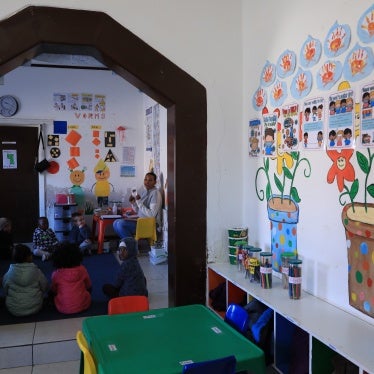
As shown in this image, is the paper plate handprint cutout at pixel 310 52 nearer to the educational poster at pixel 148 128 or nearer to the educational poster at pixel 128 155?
the educational poster at pixel 148 128

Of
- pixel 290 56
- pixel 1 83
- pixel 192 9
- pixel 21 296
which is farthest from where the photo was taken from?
pixel 1 83

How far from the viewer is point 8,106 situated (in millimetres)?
6082

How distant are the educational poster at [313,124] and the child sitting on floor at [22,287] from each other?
2.46m

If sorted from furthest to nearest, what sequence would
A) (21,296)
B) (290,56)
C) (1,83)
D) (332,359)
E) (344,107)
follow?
1. (1,83)
2. (21,296)
3. (290,56)
4. (344,107)
5. (332,359)

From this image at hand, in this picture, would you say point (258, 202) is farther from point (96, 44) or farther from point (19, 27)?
point (19, 27)

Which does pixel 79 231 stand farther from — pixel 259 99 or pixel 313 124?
pixel 313 124

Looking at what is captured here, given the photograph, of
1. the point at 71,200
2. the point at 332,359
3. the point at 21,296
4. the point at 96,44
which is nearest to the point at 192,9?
the point at 96,44

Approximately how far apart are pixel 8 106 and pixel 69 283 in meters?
3.51

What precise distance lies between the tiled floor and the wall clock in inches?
145

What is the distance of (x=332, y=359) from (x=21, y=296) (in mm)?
2562

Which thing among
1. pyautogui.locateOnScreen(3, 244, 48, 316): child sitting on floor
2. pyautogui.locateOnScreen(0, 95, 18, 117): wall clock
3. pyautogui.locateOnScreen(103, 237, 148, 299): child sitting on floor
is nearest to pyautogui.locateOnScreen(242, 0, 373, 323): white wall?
pyautogui.locateOnScreen(103, 237, 148, 299): child sitting on floor

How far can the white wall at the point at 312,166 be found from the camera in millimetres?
2023

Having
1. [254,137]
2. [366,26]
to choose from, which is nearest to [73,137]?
[254,137]

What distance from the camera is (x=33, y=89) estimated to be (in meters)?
6.19
